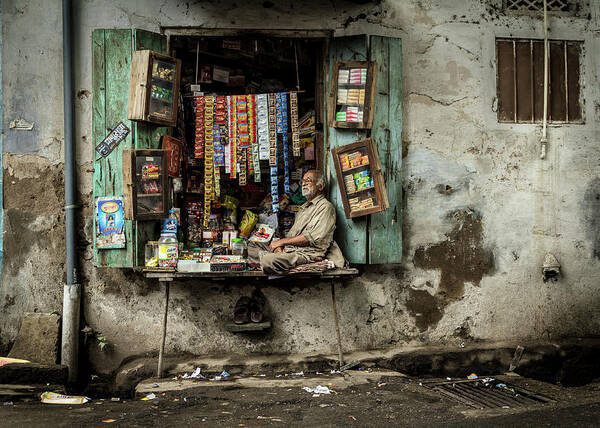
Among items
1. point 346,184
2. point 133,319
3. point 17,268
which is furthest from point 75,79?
point 346,184

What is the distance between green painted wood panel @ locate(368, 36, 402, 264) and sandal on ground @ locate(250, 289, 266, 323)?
3.61ft

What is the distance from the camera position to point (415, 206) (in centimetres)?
538

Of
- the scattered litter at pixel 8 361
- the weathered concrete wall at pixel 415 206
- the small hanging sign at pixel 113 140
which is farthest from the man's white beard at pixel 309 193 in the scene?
the scattered litter at pixel 8 361

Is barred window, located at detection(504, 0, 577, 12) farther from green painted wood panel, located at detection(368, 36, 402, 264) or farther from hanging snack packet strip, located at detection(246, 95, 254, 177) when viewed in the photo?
hanging snack packet strip, located at detection(246, 95, 254, 177)

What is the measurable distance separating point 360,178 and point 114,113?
2269 millimetres

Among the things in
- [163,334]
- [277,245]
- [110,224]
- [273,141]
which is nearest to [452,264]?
[277,245]

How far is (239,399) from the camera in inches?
170

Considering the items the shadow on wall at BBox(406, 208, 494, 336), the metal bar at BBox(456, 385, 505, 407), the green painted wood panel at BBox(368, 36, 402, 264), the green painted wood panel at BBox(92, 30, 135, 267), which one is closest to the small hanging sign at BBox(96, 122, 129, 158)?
the green painted wood panel at BBox(92, 30, 135, 267)

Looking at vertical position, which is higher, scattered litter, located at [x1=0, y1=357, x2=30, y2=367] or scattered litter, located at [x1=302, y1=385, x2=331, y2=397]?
scattered litter, located at [x1=0, y1=357, x2=30, y2=367]

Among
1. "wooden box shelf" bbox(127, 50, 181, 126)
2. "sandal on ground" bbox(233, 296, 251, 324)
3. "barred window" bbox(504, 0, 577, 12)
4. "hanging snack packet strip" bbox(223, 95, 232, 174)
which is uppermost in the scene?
"barred window" bbox(504, 0, 577, 12)

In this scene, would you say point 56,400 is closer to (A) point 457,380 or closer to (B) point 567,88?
(A) point 457,380

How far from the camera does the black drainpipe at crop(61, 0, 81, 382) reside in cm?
497

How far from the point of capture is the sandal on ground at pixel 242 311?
512 centimetres

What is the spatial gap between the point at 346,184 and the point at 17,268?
310 cm
